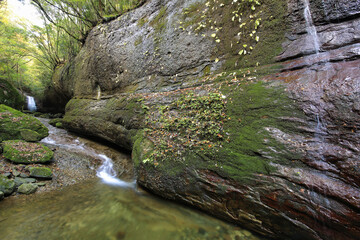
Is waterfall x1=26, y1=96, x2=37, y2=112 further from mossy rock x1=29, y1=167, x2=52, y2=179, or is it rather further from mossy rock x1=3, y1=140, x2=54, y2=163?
mossy rock x1=29, y1=167, x2=52, y2=179

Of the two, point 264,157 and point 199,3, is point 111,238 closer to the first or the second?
point 264,157

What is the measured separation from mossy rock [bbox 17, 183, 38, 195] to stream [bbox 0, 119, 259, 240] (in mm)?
152

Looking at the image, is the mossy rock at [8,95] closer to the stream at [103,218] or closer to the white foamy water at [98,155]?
the white foamy water at [98,155]

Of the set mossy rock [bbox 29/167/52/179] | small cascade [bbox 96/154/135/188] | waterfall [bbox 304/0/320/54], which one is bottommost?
small cascade [bbox 96/154/135/188]

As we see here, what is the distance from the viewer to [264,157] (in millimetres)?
2801

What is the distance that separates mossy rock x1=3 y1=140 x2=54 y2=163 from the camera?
4621 millimetres

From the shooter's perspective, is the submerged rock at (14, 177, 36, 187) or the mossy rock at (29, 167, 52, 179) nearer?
the submerged rock at (14, 177, 36, 187)

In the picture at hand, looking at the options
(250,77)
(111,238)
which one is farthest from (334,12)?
(111,238)

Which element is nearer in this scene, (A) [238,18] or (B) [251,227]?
(B) [251,227]

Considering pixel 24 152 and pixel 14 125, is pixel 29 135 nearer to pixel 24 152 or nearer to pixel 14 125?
pixel 14 125

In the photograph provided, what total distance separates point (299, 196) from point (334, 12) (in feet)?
13.9

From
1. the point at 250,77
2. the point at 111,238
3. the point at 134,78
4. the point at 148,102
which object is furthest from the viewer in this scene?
the point at 134,78

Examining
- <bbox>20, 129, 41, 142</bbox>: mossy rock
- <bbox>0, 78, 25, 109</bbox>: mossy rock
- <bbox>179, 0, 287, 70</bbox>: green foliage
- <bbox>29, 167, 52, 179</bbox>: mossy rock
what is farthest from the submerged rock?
<bbox>0, 78, 25, 109</bbox>: mossy rock

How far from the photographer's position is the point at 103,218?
3.18m
